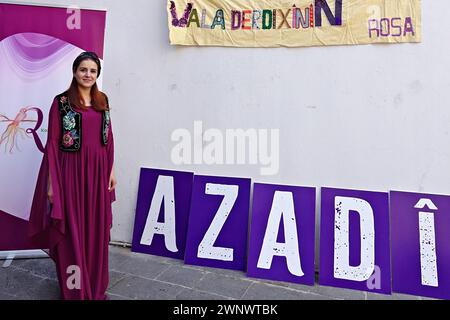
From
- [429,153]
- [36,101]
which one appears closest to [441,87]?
[429,153]

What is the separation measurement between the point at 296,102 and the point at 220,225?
1245 millimetres

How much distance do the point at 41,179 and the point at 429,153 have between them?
290 cm

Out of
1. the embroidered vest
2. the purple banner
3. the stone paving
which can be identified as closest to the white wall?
the purple banner

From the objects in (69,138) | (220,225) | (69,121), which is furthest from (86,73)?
(220,225)

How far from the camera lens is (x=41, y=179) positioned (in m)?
2.50

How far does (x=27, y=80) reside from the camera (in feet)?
10.2

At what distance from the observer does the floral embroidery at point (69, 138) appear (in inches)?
96.0

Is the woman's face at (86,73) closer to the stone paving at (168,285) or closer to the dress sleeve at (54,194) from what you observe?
the dress sleeve at (54,194)

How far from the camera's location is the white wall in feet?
9.52

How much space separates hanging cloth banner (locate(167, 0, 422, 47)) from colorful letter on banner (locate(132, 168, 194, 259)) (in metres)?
1.26

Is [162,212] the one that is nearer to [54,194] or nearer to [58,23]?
[54,194]

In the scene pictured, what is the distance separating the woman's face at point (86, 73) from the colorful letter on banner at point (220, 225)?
1347 mm

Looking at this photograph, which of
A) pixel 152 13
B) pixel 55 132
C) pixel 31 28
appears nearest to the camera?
pixel 55 132
